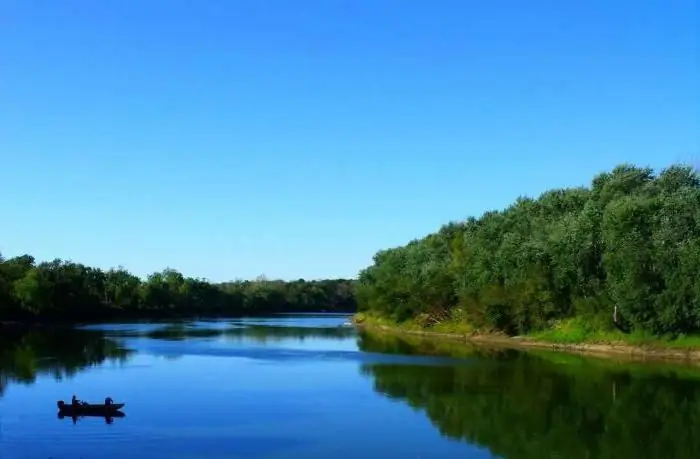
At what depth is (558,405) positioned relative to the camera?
124ft

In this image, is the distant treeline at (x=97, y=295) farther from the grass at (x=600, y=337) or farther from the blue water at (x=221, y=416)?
the grass at (x=600, y=337)

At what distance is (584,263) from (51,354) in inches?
1788

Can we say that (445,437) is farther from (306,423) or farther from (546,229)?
(546,229)

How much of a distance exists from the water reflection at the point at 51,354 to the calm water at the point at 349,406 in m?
0.21

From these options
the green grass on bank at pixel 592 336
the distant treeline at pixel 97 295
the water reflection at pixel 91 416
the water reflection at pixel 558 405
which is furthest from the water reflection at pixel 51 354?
the green grass on bank at pixel 592 336

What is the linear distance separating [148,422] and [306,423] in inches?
257

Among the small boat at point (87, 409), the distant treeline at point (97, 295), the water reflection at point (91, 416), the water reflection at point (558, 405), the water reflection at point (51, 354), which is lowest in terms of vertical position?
the water reflection at point (558, 405)

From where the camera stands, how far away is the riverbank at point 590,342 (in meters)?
58.8

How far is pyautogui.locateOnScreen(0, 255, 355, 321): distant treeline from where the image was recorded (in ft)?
356

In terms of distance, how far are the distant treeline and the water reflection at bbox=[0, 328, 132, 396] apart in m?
15.2

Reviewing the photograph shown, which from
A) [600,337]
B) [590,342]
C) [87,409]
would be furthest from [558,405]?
[590,342]

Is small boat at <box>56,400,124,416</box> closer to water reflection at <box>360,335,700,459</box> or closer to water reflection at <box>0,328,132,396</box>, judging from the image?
water reflection at <box>0,328,132,396</box>

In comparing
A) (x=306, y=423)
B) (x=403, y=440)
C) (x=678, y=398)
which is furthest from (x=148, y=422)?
(x=678, y=398)

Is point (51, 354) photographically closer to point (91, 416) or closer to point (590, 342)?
point (91, 416)
